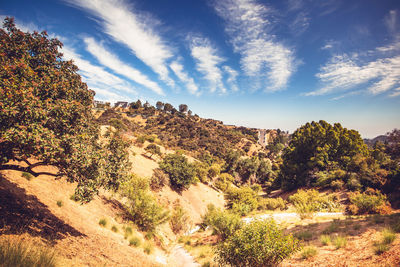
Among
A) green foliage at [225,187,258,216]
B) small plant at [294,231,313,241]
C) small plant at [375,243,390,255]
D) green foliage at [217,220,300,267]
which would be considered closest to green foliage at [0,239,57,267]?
green foliage at [217,220,300,267]

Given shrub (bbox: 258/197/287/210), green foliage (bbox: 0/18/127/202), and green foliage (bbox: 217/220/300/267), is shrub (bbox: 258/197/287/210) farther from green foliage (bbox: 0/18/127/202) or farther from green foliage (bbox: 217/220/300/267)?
green foliage (bbox: 0/18/127/202)

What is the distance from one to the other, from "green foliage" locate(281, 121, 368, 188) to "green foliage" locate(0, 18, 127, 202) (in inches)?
1629

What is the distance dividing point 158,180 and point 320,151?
35.6 m

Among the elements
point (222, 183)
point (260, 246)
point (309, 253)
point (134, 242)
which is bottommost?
point (222, 183)

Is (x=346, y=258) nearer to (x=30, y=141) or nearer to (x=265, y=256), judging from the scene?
(x=265, y=256)

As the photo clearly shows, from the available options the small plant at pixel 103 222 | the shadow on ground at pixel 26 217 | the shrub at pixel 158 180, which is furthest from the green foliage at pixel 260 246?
the shrub at pixel 158 180

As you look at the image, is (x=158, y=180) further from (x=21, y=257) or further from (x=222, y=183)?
(x=222, y=183)

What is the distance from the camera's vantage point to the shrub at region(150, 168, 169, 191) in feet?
93.0

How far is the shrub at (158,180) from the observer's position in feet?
93.0

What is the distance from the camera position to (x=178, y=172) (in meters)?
33.4

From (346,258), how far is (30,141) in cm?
1366

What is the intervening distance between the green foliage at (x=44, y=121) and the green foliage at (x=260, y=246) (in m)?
6.37

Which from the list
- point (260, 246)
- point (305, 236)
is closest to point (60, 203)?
point (260, 246)

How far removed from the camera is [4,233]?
18.4ft
